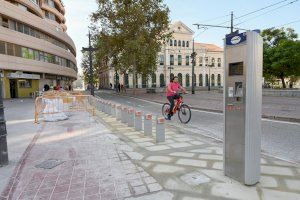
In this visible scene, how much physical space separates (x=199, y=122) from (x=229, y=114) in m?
6.41

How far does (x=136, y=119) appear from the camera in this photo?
8.61 m

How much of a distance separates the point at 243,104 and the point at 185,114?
652 cm

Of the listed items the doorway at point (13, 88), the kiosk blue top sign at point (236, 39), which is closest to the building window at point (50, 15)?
the doorway at point (13, 88)

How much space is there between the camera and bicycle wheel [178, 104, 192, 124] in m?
10.3

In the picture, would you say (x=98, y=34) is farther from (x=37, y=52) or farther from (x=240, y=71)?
(x=240, y=71)

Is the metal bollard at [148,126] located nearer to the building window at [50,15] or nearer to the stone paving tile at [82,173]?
the stone paving tile at [82,173]

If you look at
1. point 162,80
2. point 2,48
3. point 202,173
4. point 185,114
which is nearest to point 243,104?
point 202,173

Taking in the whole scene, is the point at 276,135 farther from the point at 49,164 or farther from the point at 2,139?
the point at 2,139

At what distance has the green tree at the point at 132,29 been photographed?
115 feet

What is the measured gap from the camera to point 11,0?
34.3 meters

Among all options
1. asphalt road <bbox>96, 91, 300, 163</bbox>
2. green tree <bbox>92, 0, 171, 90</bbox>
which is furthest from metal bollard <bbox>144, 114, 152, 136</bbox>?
green tree <bbox>92, 0, 171, 90</bbox>

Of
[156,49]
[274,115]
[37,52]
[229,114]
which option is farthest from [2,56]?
[229,114]

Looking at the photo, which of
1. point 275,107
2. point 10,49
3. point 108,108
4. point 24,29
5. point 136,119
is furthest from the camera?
point 24,29

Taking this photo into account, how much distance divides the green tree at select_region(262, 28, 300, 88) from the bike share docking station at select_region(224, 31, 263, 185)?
39.0 meters
